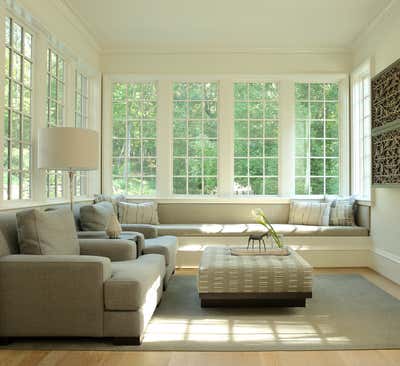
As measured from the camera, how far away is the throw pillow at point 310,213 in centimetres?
609

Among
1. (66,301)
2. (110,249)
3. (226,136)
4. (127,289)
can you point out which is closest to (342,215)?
(226,136)

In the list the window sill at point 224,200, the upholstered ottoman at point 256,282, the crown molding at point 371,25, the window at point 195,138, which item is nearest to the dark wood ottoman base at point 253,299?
the upholstered ottoman at point 256,282

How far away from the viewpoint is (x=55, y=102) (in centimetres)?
514

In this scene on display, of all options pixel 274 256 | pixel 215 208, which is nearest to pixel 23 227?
pixel 274 256

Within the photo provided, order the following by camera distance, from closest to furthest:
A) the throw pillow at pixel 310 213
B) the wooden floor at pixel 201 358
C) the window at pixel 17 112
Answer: the wooden floor at pixel 201 358
the window at pixel 17 112
the throw pillow at pixel 310 213

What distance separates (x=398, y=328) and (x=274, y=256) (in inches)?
48.3

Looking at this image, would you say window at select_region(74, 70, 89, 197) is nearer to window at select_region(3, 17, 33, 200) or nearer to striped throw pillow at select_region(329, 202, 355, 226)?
window at select_region(3, 17, 33, 200)

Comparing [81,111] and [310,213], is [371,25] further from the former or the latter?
[81,111]

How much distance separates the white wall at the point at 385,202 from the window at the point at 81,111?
359 centimetres

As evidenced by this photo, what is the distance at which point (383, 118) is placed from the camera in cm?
512

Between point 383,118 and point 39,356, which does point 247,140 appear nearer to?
point 383,118

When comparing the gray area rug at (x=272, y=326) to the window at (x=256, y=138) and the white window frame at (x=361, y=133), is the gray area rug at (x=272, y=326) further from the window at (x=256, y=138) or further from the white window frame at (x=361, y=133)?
the window at (x=256, y=138)

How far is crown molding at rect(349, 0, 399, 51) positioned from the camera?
5.01 meters

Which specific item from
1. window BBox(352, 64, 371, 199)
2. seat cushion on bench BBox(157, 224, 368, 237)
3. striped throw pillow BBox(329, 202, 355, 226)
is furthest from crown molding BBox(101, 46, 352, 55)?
seat cushion on bench BBox(157, 224, 368, 237)
